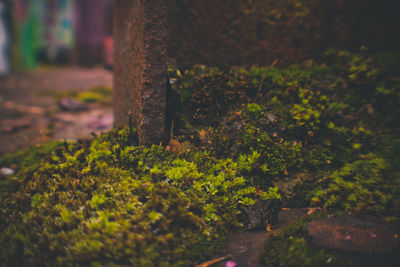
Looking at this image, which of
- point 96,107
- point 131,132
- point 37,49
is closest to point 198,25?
point 131,132

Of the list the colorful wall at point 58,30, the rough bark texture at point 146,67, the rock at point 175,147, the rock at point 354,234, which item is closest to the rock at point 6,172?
the rough bark texture at point 146,67

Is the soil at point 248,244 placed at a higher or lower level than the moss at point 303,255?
lower

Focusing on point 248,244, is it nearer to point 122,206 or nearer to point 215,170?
point 215,170

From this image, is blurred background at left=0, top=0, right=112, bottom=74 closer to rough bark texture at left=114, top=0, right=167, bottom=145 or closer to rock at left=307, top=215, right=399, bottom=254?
rough bark texture at left=114, top=0, right=167, bottom=145

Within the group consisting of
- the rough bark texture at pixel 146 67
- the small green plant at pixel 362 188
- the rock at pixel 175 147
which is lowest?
the small green plant at pixel 362 188

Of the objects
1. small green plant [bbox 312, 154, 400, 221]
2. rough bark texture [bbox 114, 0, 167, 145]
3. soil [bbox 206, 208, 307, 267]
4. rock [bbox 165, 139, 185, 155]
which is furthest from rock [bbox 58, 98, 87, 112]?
small green plant [bbox 312, 154, 400, 221]

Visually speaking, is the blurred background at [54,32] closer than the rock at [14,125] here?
No

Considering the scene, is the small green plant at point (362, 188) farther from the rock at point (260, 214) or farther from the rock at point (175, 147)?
the rock at point (175, 147)
